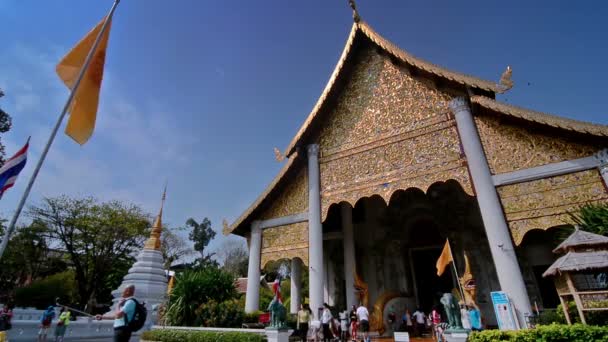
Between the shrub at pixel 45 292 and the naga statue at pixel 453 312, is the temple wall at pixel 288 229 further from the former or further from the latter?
the shrub at pixel 45 292

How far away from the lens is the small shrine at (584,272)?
4.93 m

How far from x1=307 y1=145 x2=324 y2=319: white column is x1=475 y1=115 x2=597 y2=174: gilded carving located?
4620 mm

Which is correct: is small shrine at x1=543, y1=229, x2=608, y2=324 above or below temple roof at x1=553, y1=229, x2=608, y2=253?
below

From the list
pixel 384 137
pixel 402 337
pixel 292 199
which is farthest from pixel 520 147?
pixel 292 199

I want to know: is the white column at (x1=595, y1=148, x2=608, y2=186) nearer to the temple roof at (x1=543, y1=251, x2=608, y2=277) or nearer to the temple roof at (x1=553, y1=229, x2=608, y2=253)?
the temple roof at (x1=553, y1=229, x2=608, y2=253)

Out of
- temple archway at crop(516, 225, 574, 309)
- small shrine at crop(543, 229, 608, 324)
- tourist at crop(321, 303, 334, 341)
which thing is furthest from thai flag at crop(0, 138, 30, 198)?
temple archway at crop(516, 225, 574, 309)

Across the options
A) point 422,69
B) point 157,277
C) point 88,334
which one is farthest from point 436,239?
→ point 88,334

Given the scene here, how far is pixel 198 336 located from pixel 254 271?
3222mm

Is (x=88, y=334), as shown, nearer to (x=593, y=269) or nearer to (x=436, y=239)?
(x=436, y=239)

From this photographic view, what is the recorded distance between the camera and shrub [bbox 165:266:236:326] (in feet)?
28.6

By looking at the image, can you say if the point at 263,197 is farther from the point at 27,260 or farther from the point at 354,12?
the point at 27,260

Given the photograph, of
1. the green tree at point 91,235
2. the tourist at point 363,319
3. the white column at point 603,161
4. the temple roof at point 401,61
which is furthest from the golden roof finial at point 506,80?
the green tree at point 91,235

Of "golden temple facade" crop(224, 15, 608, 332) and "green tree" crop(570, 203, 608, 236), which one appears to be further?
"golden temple facade" crop(224, 15, 608, 332)

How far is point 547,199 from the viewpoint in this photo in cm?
656
